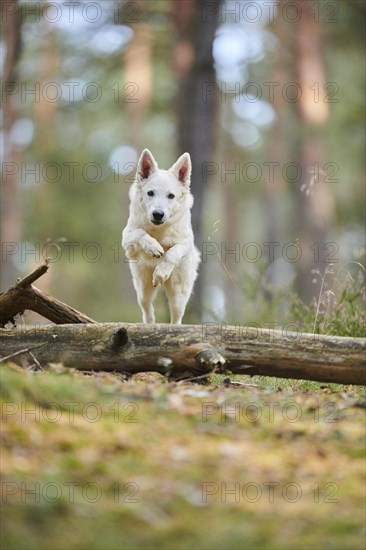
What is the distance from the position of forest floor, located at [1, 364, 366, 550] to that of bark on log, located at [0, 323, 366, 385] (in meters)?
0.44

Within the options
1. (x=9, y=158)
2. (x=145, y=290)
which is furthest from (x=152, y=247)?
(x=9, y=158)

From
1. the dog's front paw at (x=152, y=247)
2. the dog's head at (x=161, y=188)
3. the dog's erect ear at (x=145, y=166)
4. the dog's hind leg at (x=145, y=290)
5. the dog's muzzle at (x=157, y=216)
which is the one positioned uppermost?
the dog's erect ear at (x=145, y=166)

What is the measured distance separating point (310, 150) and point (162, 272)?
43.2 feet

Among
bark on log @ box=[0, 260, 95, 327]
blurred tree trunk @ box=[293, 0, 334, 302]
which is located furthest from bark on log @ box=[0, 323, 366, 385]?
blurred tree trunk @ box=[293, 0, 334, 302]

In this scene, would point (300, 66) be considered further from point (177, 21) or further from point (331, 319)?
point (331, 319)

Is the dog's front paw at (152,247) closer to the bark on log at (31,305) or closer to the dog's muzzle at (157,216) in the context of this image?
the dog's muzzle at (157,216)

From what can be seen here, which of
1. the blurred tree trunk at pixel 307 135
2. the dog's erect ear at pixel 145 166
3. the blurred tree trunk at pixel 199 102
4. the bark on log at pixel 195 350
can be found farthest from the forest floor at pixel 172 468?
the blurred tree trunk at pixel 307 135

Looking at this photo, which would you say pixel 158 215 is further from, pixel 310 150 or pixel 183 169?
pixel 310 150

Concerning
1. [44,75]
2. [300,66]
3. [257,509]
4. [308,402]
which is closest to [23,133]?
[44,75]

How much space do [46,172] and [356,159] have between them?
991 centimetres

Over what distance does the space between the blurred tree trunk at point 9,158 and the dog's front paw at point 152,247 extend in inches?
422

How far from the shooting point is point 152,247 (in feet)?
26.2

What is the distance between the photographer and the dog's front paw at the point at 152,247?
7.98m

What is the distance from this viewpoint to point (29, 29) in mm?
20156
